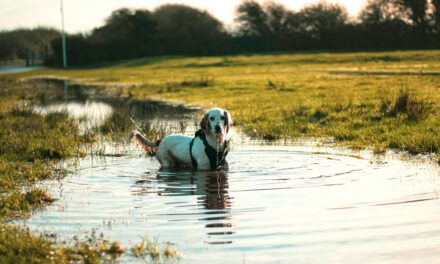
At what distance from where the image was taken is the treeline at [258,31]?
70375 millimetres

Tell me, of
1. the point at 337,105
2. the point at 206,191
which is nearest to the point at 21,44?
the point at 337,105

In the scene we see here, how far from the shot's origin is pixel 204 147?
13.6 metres

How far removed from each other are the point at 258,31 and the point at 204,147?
76.3m

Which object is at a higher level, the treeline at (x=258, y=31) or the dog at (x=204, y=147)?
the treeline at (x=258, y=31)

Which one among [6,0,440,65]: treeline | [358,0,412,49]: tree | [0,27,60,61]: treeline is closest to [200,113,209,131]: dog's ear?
[6,0,440,65]: treeline

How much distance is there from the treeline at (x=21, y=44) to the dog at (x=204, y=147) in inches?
3317

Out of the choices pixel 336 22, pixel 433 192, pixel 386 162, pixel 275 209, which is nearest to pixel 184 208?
pixel 275 209

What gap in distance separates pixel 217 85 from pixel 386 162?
2575 centimetres

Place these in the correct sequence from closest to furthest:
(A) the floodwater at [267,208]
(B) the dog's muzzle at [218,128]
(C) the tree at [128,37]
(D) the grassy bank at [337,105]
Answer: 1. (A) the floodwater at [267,208]
2. (B) the dog's muzzle at [218,128]
3. (D) the grassy bank at [337,105]
4. (C) the tree at [128,37]

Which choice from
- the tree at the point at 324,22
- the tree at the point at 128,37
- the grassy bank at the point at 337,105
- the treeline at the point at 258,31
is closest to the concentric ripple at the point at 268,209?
the grassy bank at the point at 337,105

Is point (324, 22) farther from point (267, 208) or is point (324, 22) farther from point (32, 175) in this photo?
point (267, 208)

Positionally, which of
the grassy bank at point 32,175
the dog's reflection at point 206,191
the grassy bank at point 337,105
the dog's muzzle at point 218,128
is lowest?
the dog's reflection at point 206,191

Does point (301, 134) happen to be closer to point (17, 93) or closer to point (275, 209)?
point (275, 209)

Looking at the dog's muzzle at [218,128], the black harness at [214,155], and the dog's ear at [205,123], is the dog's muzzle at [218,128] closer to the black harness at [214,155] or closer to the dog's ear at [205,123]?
the dog's ear at [205,123]
